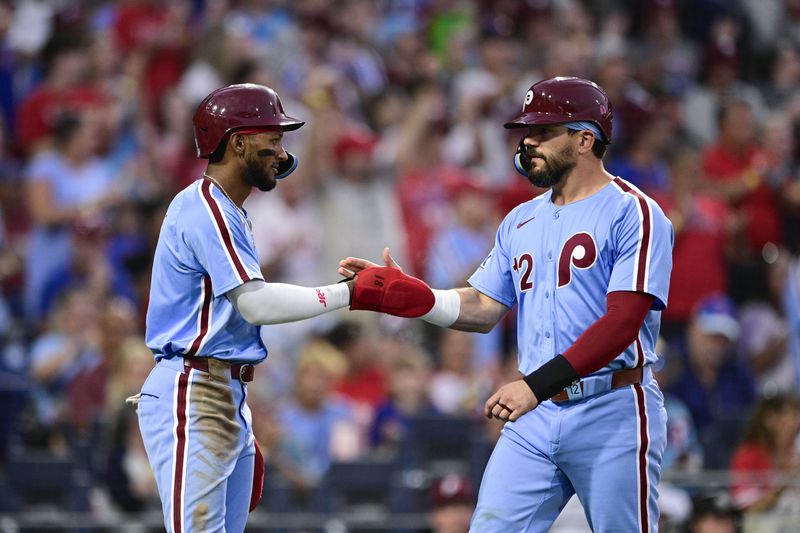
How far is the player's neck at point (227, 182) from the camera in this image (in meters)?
5.32

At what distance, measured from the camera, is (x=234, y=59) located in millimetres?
10945

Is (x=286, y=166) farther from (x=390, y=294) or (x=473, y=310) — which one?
(x=473, y=310)


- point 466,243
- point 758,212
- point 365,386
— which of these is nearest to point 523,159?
point 365,386

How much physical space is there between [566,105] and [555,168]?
0.80 feet

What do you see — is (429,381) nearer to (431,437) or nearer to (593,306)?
(431,437)

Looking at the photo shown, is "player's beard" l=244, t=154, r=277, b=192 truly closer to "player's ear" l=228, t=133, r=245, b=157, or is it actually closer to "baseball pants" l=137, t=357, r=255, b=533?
"player's ear" l=228, t=133, r=245, b=157

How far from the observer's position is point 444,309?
5660 millimetres

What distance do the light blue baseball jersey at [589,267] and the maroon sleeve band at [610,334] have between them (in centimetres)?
5

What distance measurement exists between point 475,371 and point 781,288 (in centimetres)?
268

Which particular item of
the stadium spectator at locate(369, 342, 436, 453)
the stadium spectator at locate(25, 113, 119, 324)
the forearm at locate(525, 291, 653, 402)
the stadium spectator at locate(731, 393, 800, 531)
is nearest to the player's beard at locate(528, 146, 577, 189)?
the forearm at locate(525, 291, 653, 402)

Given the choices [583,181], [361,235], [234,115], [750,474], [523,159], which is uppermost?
[234,115]

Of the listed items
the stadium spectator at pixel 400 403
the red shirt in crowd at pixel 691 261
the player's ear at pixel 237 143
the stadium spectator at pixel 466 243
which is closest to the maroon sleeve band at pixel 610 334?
the player's ear at pixel 237 143

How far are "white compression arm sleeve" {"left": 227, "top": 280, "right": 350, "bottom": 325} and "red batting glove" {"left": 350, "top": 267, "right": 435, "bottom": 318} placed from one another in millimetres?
199

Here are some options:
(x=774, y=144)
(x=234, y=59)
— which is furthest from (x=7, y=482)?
(x=774, y=144)
